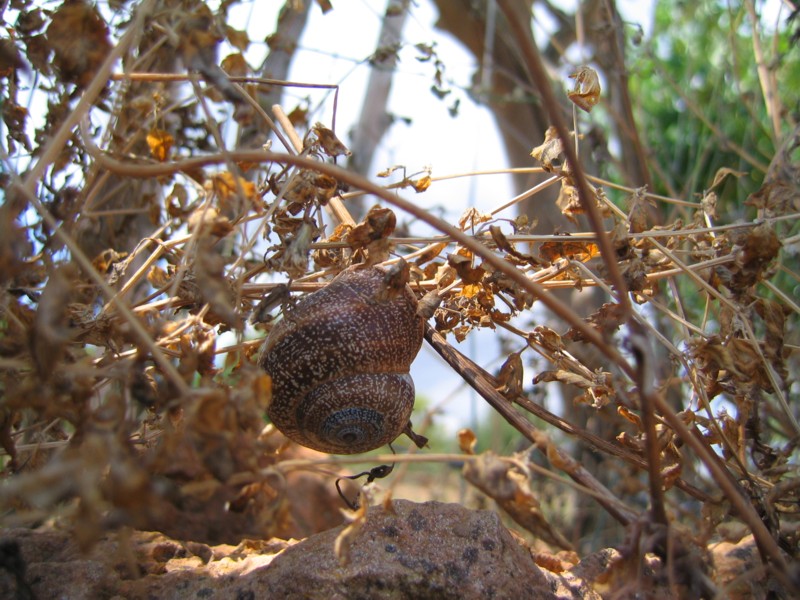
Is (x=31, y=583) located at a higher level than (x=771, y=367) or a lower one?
lower

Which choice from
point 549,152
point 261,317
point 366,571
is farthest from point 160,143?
point 366,571

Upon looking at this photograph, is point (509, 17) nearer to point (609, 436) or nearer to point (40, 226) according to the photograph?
point (40, 226)

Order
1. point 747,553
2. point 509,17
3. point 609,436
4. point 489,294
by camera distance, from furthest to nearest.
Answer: point 609,436 < point 747,553 < point 489,294 < point 509,17

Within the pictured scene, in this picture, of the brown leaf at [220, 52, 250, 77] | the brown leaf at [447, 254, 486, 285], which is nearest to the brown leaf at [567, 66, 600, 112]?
the brown leaf at [447, 254, 486, 285]

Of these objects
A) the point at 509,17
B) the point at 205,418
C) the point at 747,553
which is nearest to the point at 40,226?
the point at 205,418

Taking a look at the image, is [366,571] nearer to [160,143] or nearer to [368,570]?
[368,570]

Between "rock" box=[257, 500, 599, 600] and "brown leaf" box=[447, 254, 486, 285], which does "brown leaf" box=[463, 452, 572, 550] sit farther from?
"brown leaf" box=[447, 254, 486, 285]
